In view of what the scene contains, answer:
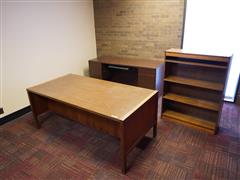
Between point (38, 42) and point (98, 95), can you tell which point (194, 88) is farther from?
point (38, 42)

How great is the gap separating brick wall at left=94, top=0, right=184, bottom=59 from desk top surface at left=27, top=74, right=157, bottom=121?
1.56m

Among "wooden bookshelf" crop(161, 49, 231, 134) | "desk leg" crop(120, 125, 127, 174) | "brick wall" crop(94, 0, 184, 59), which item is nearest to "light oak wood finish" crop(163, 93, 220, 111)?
"wooden bookshelf" crop(161, 49, 231, 134)

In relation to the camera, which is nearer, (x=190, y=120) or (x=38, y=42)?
(x=190, y=120)

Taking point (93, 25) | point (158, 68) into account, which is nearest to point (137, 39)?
point (158, 68)

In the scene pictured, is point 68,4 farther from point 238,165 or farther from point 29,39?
point 238,165

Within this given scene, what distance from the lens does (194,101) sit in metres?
2.51


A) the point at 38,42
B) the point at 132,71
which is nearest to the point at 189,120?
the point at 132,71

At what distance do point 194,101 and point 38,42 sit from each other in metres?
2.70

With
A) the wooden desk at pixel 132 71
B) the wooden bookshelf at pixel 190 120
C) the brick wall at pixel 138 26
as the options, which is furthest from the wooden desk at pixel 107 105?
the brick wall at pixel 138 26

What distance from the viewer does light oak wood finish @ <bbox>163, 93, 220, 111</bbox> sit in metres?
2.34

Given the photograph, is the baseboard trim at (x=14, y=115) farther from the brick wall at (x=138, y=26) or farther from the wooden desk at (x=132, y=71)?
the brick wall at (x=138, y=26)

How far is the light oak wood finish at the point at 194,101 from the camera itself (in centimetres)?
234

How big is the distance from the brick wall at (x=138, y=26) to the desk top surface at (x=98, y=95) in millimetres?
1560

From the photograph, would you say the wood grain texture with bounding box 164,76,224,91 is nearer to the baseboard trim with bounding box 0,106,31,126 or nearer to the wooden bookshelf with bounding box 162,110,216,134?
the wooden bookshelf with bounding box 162,110,216,134
